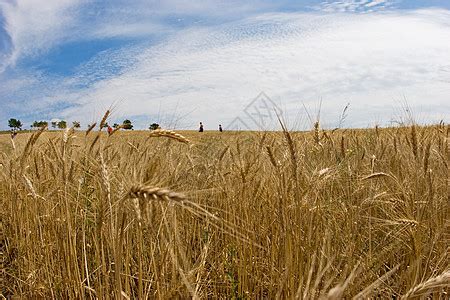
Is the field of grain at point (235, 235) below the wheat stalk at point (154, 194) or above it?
below

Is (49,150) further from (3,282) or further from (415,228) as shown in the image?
(415,228)

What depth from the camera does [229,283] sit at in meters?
2.19

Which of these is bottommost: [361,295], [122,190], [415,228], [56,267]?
[56,267]

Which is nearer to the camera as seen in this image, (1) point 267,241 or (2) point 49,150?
(1) point 267,241

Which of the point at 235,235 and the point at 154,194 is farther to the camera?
the point at 235,235

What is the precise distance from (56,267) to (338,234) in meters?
1.68

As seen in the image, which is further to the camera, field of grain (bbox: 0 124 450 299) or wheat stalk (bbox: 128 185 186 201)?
field of grain (bbox: 0 124 450 299)

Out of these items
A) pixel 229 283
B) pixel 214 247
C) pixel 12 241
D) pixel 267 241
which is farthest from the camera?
pixel 12 241

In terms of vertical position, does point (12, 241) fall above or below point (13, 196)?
below

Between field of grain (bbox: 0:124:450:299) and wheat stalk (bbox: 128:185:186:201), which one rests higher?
wheat stalk (bbox: 128:185:186:201)

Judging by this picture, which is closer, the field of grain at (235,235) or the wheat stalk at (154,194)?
the wheat stalk at (154,194)

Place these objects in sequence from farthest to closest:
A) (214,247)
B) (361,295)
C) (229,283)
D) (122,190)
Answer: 1. (214,247)
2. (229,283)
3. (122,190)
4. (361,295)

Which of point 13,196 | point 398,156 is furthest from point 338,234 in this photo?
point 13,196

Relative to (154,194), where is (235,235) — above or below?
below
